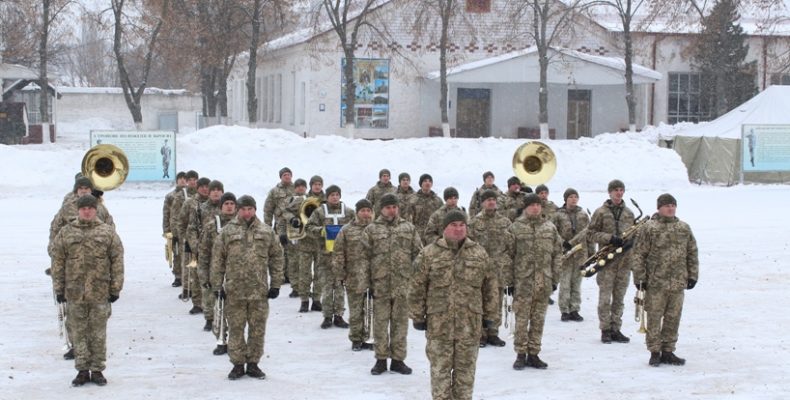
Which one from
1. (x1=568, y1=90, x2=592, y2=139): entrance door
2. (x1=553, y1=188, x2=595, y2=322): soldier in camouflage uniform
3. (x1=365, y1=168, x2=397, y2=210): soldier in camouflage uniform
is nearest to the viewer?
(x1=553, y1=188, x2=595, y2=322): soldier in camouflage uniform

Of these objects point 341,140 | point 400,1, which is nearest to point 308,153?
point 341,140

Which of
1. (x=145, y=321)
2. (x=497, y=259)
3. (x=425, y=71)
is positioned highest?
(x=425, y=71)

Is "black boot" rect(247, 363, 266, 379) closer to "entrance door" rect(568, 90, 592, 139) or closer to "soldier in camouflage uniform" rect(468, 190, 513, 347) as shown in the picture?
"soldier in camouflage uniform" rect(468, 190, 513, 347)

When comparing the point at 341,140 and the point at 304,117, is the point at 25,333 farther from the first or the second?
the point at 304,117

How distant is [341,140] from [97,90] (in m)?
51.6

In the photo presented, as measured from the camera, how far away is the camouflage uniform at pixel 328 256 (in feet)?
47.2

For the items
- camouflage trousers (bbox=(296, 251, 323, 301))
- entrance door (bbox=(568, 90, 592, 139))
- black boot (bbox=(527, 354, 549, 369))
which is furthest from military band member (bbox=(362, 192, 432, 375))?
entrance door (bbox=(568, 90, 592, 139))

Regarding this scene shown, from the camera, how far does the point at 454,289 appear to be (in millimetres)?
9273

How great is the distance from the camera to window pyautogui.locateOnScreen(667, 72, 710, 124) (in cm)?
5094

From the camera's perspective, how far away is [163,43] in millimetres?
46375

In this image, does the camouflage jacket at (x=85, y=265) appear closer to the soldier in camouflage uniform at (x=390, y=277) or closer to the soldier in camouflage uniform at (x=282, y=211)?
the soldier in camouflage uniform at (x=390, y=277)

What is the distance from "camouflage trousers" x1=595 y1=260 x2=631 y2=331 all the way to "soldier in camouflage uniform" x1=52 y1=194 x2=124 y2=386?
5577mm

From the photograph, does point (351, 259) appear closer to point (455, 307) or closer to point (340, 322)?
point (340, 322)

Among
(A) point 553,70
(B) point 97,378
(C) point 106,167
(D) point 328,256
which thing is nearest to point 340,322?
(D) point 328,256
